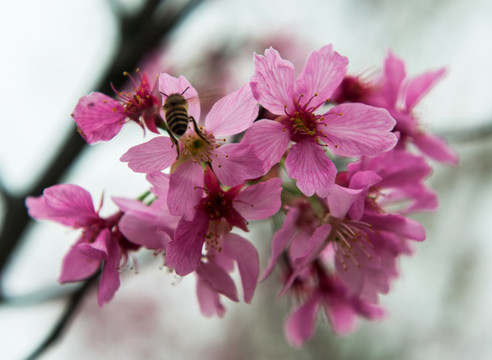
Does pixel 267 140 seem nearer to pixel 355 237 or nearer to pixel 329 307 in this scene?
pixel 355 237

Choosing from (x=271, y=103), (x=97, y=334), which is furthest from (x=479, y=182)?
(x=97, y=334)

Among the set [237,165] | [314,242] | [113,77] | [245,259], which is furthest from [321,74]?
[113,77]

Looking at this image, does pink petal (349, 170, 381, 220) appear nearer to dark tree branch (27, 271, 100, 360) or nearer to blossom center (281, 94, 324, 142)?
blossom center (281, 94, 324, 142)

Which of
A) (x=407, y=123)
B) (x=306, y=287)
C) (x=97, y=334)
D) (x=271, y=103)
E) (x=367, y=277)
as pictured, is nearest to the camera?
(x=271, y=103)

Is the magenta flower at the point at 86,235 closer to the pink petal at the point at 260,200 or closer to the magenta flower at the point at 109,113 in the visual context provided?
the magenta flower at the point at 109,113

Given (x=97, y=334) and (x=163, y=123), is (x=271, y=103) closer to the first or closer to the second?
(x=163, y=123)

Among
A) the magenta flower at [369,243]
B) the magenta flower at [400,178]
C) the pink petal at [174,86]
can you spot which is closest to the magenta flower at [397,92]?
the magenta flower at [400,178]
